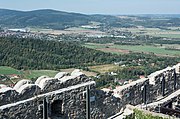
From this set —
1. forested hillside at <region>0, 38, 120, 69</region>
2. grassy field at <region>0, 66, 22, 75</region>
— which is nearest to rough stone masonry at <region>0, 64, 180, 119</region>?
grassy field at <region>0, 66, 22, 75</region>

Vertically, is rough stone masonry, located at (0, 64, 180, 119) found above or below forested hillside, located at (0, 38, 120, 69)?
above

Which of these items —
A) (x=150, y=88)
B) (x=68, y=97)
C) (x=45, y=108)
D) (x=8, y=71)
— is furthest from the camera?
(x=8, y=71)

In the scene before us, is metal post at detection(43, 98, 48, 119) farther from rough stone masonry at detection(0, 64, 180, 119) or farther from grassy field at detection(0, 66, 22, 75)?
grassy field at detection(0, 66, 22, 75)

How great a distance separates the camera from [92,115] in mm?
9531

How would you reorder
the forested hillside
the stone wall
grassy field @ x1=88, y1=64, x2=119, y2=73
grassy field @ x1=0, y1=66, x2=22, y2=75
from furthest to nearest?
grassy field @ x1=88, y1=64, x2=119, y2=73 < the forested hillside < grassy field @ x1=0, y1=66, x2=22, y2=75 < the stone wall

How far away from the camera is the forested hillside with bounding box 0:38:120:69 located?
3187 inches

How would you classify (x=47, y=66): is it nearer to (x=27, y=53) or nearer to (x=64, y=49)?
(x=27, y=53)

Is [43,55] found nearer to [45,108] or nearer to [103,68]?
[103,68]

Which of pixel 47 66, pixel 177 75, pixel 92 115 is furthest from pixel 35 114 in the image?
pixel 47 66

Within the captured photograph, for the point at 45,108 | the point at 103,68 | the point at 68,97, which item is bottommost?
the point at 103,68

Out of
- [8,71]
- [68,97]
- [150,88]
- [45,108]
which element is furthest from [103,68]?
[45,108]

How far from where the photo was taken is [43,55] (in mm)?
88375

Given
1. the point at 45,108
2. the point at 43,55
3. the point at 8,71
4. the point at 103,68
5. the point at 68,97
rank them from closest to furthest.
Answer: the point at 45,108
the point at 68,97
the point at 8,71
the point at 43,55
the point at 103,68

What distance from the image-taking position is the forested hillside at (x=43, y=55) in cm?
8094
